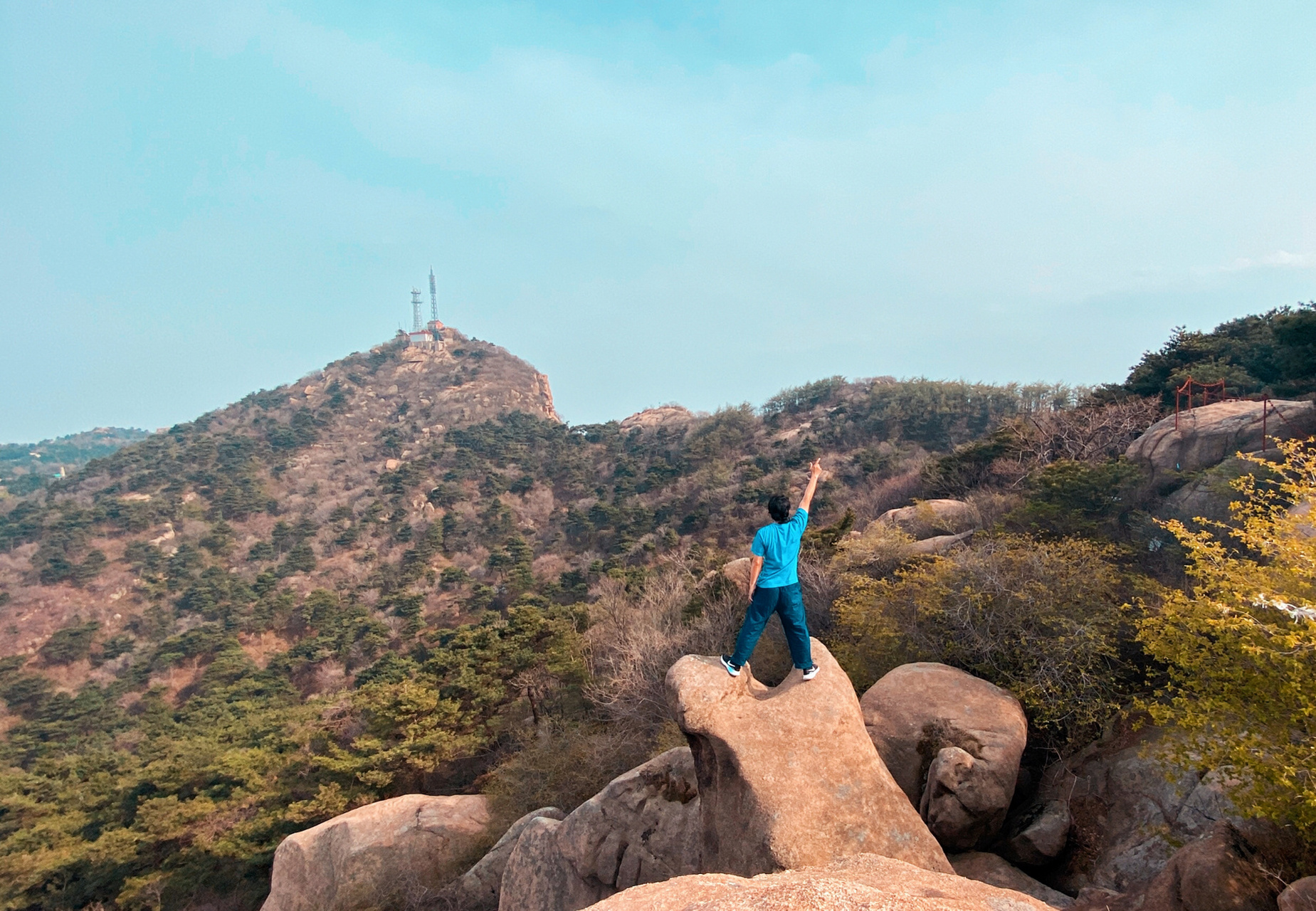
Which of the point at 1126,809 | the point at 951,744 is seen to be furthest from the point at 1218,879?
the point at 951,744

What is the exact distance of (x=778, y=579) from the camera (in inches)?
213

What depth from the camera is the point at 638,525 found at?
43062mm

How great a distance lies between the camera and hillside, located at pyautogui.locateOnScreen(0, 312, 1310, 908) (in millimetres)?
12297

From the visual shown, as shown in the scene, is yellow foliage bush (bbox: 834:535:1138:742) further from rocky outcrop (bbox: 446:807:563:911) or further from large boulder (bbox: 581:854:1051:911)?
rocky outcrop (bbox: 446:807:563:911)

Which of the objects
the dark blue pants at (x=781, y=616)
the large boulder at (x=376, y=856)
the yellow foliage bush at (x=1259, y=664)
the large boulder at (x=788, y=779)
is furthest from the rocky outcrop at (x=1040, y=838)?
the large boulder at (x=376, y=856)

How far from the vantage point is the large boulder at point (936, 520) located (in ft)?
53.5

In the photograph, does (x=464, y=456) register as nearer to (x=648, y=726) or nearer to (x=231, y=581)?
(x=231, y=581)

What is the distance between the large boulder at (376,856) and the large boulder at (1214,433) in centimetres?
1659

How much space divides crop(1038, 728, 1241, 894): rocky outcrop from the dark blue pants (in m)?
2.74

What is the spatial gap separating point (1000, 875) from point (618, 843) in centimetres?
423

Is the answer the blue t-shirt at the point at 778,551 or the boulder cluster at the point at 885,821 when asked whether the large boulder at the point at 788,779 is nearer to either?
the boulder cluster at the point at 885,821

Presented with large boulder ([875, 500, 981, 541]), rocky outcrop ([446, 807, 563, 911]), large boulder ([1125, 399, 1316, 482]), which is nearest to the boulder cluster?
rocky outcrop ([446, 807, 563, 911])

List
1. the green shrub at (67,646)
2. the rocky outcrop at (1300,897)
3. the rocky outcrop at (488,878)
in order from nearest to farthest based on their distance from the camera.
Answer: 1. the rocky outcrop at (1300,897)
2. the rocky outcrop at (488,878)
3. the green shrub at (67,646)

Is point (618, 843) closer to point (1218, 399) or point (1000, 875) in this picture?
point (1000, 875)
